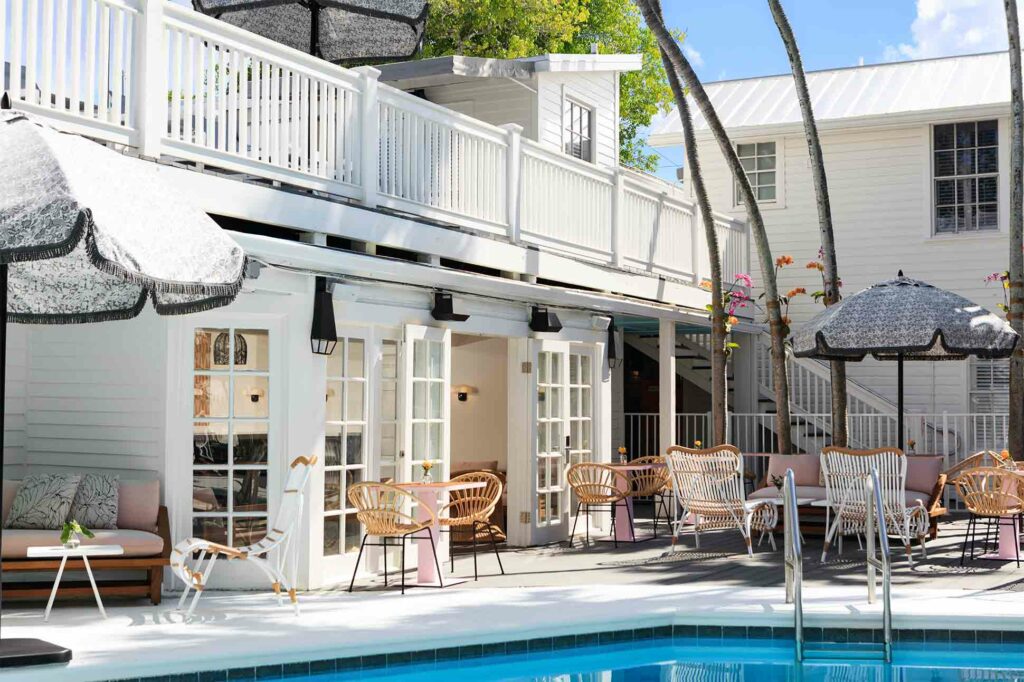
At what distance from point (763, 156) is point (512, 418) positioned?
364 inches

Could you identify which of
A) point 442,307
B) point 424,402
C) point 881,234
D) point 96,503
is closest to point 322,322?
point 442,307

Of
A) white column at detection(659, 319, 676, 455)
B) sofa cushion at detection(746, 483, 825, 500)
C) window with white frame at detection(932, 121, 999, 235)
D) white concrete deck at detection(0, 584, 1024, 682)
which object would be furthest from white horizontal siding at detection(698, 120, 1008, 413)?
white concrete deck at detection(0, 584, 1024, 682)

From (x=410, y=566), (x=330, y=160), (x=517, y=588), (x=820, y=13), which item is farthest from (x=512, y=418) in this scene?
(x=820, y=13)

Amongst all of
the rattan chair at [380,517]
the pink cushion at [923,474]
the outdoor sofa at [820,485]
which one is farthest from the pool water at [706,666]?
the pink cushion at [923,474]

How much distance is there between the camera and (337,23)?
1086 centimetres

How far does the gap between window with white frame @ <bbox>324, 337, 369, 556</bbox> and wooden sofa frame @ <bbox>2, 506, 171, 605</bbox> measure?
1391 mm

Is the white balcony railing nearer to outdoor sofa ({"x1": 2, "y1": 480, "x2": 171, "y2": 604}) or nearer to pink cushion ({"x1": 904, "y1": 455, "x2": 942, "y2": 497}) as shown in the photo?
outdoor sofa ({"x1": 2, "y1": 480, "x2": 171, "y2": 604})

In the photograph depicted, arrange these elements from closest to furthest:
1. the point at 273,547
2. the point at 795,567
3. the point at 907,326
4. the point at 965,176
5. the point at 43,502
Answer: the point at 795,567, the point at 273,547, the point at 43,502, the point at 907,326, the point at 965,176

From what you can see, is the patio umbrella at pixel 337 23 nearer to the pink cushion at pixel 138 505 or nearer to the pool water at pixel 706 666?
the pink cushion at pixel 138 505

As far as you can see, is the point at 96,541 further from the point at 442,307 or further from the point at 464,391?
the point at 464,391

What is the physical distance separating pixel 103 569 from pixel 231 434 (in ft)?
4.46

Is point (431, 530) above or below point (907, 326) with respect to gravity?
below

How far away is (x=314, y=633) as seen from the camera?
→ 7.36 metres

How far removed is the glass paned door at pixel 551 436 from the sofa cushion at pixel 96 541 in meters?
4.79
